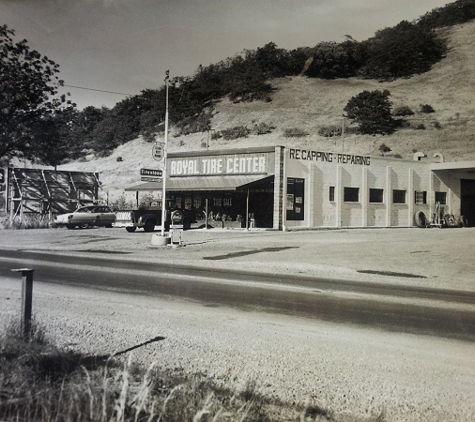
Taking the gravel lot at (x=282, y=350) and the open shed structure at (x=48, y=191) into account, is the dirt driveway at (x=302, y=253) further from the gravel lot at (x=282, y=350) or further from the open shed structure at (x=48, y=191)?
the open shed structure at (x=48, y=191)

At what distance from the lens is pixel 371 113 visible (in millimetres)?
51625

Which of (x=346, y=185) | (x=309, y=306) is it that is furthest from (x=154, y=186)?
(x=309, y=306)

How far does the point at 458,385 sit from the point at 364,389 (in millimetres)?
992

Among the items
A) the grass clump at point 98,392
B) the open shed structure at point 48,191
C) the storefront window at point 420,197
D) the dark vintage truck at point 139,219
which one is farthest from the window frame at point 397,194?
the grass clump at point 98,392

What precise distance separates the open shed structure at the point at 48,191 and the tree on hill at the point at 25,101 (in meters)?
19.4

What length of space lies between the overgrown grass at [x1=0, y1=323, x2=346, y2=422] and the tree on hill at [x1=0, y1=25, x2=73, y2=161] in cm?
568

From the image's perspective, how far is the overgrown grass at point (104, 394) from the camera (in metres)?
3.37

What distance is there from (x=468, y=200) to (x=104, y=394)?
40633 mm

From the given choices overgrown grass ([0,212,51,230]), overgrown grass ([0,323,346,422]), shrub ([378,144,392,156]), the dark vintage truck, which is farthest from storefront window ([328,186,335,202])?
overgrown grass ([0,323,346,422])

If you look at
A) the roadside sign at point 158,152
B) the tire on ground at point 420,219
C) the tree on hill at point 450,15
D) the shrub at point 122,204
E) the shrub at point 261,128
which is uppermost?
the shrub at point 261,128

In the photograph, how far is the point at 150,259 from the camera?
16.4 m

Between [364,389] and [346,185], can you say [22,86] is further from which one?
[346,185]

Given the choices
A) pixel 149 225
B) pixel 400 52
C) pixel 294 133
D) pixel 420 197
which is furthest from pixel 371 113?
pixel 149 225

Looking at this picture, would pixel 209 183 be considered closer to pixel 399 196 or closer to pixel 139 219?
pixel 139 219
